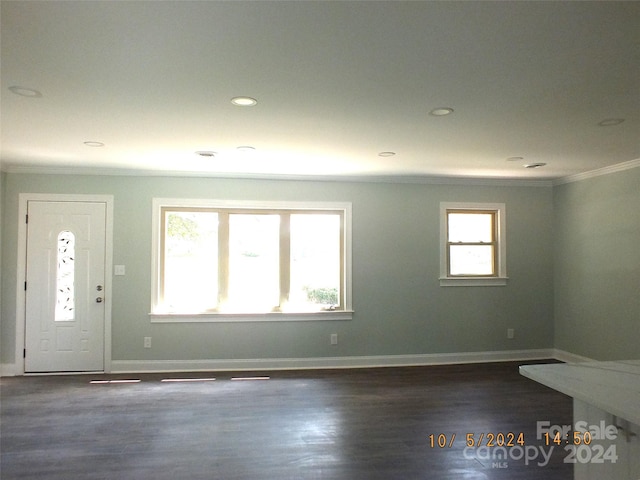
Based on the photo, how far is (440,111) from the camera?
113 inches

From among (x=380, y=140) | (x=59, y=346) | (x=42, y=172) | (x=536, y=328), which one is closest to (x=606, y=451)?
(x=380, y=140)

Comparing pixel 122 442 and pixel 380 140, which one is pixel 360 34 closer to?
pixel 380 140

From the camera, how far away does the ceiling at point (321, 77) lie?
174cm

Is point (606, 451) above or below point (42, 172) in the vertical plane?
below

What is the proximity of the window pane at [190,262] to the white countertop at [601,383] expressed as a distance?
412 centimetres

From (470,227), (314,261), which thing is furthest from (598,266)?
(314,261)

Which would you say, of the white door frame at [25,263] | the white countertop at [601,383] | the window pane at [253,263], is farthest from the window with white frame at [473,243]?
the white door frame at [25,263]

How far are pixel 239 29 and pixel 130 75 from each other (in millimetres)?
856

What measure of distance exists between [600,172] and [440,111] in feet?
10.8

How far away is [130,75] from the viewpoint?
231 centimetres

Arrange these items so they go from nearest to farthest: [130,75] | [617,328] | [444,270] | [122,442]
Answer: [130,75]
[122,442]
[617,328]
[444,270]

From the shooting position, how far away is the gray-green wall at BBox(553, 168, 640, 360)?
4.50 metres

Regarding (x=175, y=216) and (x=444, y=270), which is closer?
(x=175, y=216)
